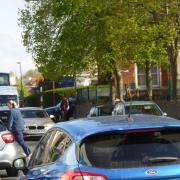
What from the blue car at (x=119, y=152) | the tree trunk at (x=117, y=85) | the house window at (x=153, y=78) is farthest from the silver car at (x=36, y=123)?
the house window at (x=153, y=78)

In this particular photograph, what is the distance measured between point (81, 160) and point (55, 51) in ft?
125

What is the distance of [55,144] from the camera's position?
→ 6.57m

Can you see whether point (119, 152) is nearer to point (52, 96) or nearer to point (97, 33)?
point (97, 33)

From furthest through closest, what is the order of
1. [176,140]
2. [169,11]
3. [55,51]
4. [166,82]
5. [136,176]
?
[166,82] < [55,51] < [169,11] < [176,140] < [136,176]

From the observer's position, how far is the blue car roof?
600 cm

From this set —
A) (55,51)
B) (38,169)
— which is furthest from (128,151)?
(55,51)

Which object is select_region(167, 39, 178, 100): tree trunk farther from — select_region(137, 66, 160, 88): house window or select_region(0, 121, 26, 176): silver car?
select_region(137, 66, 160, 88): house window

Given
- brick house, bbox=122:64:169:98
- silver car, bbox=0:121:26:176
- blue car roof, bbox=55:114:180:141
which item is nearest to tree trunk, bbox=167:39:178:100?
silver car, bbox=0:121:26:176

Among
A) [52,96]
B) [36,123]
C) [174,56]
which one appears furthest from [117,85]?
[52,96]

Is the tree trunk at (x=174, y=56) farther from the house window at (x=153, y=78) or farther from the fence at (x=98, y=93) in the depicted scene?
the house window at (x=153, y=78)

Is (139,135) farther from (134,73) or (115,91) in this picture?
(134,73)

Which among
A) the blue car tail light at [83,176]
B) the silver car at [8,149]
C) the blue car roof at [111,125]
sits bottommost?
the silver car at [8,149]

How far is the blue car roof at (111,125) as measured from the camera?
600cm

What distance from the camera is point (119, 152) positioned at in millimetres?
5867
